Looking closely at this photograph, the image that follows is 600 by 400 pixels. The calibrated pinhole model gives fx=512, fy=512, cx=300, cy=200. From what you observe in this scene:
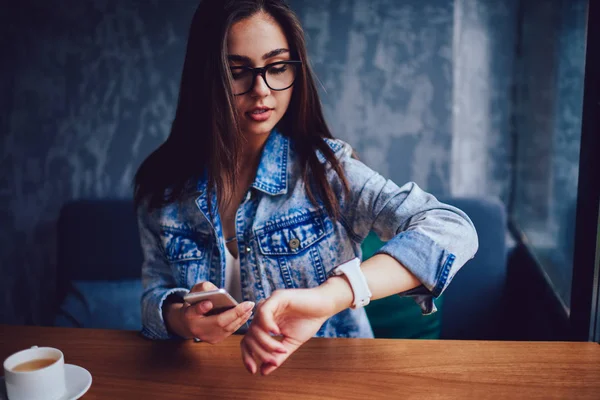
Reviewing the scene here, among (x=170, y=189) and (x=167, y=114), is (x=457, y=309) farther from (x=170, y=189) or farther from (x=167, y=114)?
(x=167, y=114)

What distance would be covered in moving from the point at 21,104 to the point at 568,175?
1977mm

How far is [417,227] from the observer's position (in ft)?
3.03

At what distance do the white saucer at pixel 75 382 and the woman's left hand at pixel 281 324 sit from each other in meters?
0.26

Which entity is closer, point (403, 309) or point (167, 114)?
point (403, 309)

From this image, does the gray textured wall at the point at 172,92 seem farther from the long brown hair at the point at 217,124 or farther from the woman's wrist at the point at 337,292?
the woman's wrist at the point at 337,292

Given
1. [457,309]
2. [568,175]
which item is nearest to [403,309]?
[457,309]

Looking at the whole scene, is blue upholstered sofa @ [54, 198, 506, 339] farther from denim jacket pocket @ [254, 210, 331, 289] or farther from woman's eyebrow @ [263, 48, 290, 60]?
woman's eyebrow @ [263, 48, 290, 60]

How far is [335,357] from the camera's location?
89 centimetres

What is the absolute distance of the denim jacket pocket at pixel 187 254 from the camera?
117 centimetres

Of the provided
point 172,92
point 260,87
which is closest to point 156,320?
point 260,87

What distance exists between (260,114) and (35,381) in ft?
2.06

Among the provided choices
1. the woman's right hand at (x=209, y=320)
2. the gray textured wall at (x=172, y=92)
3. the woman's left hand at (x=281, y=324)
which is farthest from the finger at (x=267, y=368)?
the gray textured wall at (x=172, y=92)

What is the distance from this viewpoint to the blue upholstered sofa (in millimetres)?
1601

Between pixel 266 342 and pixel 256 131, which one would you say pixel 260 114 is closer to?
pixel 256 131
